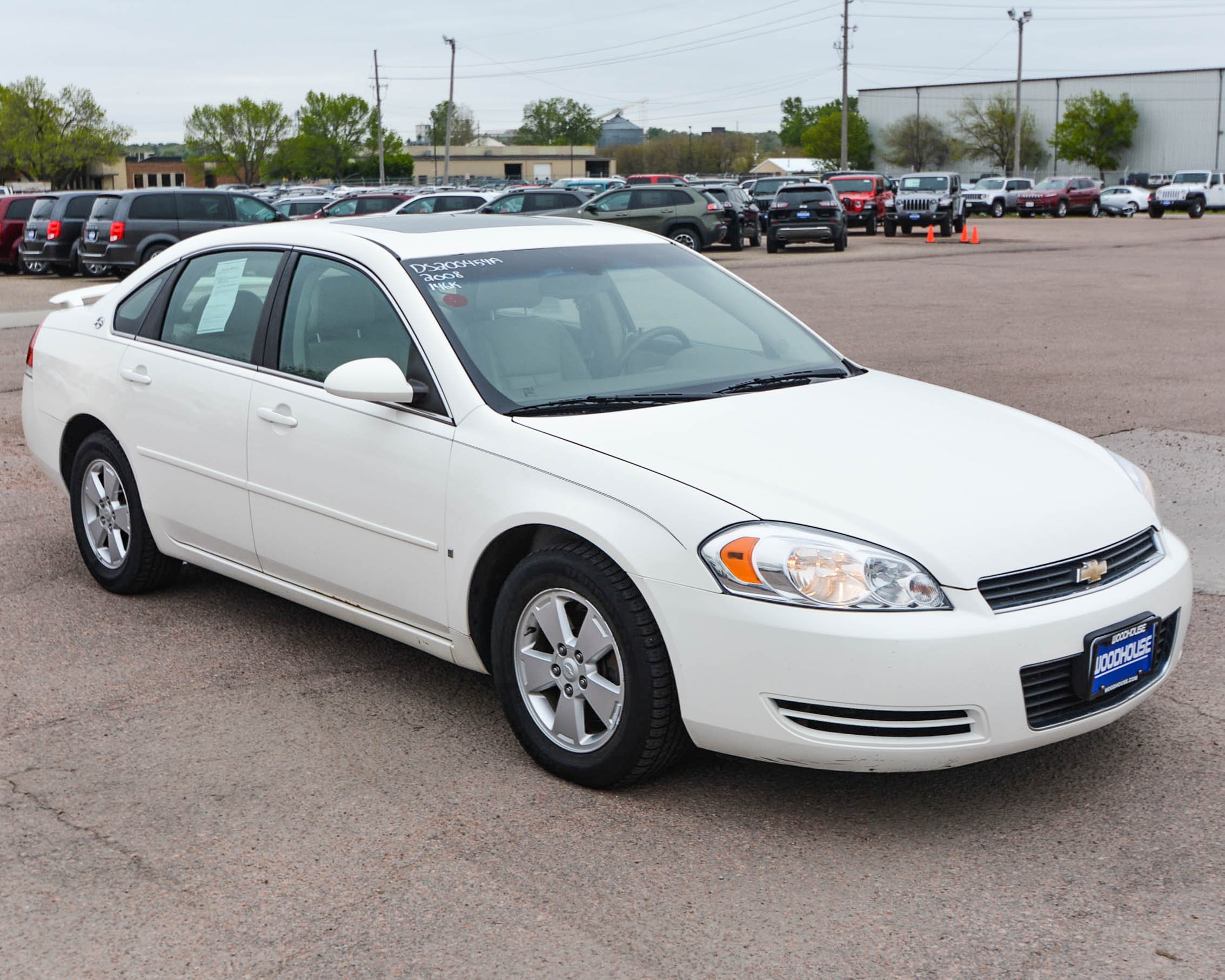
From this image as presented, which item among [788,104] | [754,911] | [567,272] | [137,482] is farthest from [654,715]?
[788,104]

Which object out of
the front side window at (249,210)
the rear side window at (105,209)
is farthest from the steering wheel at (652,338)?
the rear side window at (105,209)

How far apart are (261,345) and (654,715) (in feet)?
7.27

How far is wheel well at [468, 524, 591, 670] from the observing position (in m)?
4.09

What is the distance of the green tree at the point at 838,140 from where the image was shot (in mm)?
107812

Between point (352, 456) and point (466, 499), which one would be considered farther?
point (352, 456)

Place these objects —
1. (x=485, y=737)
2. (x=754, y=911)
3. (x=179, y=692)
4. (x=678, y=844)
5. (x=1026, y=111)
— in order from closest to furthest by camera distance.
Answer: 1. (x=754, y=911)
2. (x=678, y=844)
3. (x=485, y=737)
4. (x=179, y=692)
5. (x=1026, y=111)

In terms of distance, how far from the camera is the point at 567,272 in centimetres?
489

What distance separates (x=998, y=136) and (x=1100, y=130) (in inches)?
287

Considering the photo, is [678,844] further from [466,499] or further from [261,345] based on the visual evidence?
[261,345]

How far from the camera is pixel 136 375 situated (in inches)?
218

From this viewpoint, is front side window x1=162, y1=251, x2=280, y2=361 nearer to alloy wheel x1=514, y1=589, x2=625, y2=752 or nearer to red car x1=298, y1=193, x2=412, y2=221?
alloy wheel x1=514, y1=589, x2=625, y2=752

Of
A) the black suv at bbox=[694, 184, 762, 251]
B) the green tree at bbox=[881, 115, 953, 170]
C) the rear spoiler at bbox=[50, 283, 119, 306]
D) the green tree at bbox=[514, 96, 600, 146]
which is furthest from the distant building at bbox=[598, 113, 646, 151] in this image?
the rear spoiler at bbox=[50, 283, 119, 306]

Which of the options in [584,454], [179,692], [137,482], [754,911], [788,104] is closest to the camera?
[754,911]

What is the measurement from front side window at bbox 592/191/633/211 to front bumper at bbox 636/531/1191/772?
2778 cm
